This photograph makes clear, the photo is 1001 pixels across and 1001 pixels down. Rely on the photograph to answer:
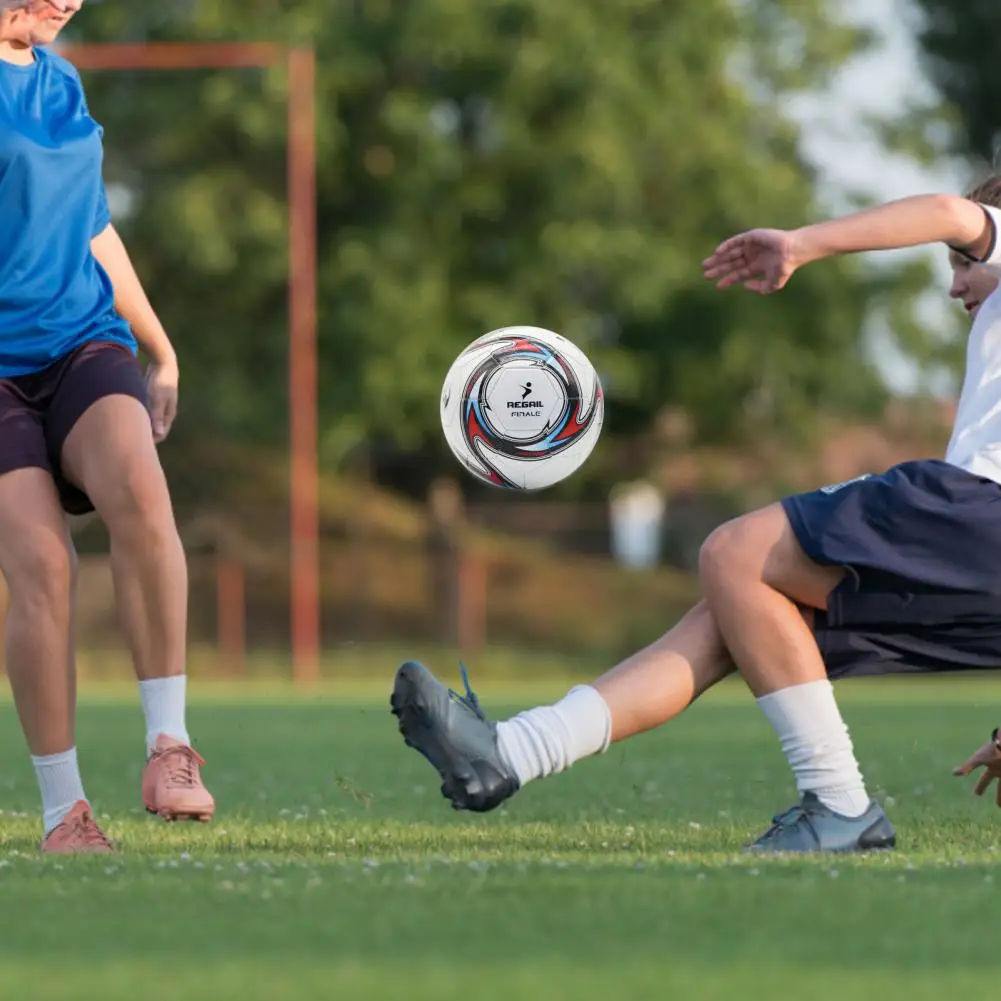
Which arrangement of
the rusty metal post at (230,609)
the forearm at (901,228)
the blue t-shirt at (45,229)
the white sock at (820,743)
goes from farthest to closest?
the rusty metal post at (230,609)
the blue t-shirt at (45,229)
the white sock at (820,743)
the forearm at (901,228)

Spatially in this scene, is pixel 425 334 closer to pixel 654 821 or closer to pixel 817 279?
pixel 817 279

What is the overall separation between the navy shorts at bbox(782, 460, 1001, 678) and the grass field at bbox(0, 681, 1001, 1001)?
505 mm

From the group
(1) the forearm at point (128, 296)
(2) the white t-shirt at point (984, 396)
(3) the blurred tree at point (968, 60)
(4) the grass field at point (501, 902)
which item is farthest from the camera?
(3) the blurred tree at point (968, 60)

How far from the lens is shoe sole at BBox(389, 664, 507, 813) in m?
4.62

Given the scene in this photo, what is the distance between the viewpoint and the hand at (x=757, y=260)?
4531 mm

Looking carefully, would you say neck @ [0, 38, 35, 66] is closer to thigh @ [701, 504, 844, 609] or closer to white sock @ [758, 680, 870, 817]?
thigh @ [701, 504, 844, 609]

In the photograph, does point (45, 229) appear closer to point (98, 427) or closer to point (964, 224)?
point (98, 427)

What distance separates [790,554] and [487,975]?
1.72 metres

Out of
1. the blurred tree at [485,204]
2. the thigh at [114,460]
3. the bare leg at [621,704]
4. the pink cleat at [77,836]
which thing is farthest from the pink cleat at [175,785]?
the blurred tree at [485,204]

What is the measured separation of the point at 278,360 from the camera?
25984mm

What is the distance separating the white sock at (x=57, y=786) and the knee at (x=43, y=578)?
1.12ft

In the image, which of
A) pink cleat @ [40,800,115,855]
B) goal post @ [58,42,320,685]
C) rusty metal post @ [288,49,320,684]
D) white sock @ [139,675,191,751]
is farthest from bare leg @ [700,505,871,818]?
rusty metal post @ [288,49,320,684]

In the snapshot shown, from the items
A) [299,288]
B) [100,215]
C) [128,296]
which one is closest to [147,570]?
[128,296]

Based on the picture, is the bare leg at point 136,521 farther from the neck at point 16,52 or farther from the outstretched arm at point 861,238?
the outstretched arm at point 861,238
